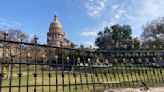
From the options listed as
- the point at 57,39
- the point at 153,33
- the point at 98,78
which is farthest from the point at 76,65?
the point at 153,33

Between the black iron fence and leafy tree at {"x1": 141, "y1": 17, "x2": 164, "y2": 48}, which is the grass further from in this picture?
leafy tree at {"x1": 141, "y1": 17, "x2": 164, "y2": 48}

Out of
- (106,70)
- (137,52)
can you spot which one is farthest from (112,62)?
(137,52)

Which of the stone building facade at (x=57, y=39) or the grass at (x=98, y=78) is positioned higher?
the stone building facade at (x=57, y=39)

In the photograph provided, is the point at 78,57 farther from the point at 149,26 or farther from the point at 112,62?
the point at 149,26

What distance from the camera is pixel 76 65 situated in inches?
271

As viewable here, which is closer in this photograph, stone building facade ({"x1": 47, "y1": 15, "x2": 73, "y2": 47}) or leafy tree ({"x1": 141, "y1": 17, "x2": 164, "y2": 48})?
stone building facade ({"x1": 47, "y1": 15, "x2": 73, "y2": 47})

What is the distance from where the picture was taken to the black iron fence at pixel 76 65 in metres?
6.20

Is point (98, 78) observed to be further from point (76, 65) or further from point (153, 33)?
point (153, 33)

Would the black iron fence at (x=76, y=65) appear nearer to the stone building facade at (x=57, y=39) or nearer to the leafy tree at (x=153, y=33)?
the stone building facade at (x=57, y=39)

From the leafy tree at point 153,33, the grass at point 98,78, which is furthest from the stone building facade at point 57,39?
the leafy tree at point 153,33

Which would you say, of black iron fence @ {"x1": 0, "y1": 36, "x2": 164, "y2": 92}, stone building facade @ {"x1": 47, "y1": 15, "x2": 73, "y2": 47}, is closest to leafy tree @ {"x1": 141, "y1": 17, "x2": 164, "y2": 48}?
stone building facade @ {"x1": 47, "y1": 15, "x2": 73, "y2": 47}

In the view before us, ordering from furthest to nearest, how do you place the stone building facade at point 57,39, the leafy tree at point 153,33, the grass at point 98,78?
the leafy tree at point 153,33 → the stone building facade at point 57,39 → the grass at point 98,78

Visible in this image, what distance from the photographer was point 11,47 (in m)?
6.39

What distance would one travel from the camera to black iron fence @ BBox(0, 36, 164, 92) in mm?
→ 6204
